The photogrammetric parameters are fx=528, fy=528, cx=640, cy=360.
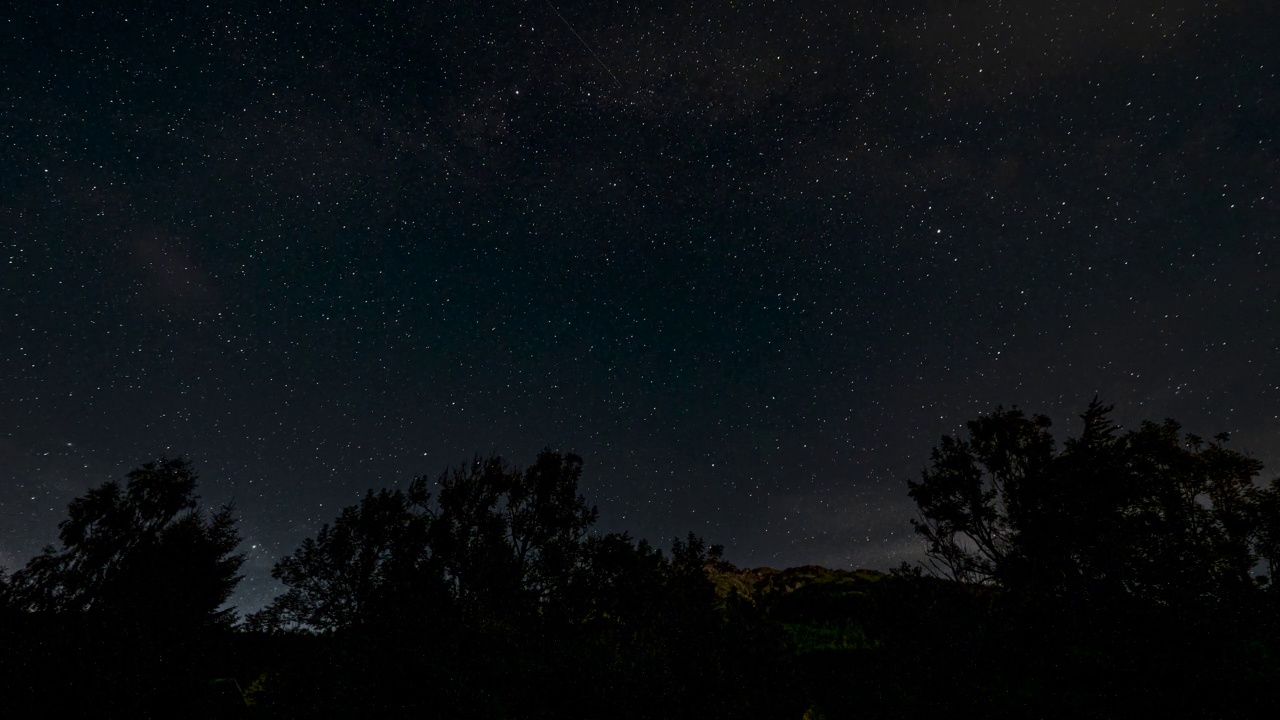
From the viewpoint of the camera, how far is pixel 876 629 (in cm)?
1120

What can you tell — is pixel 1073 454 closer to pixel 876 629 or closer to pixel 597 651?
pixel 876 629

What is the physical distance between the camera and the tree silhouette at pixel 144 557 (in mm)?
25781

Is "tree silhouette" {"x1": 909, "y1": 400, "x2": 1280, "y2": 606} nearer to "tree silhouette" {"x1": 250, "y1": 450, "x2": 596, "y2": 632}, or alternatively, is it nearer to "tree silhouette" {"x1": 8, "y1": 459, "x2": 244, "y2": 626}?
"tree silhouette" {"x1": 250, "y1": 450, "x2": 596, "y2": 632}

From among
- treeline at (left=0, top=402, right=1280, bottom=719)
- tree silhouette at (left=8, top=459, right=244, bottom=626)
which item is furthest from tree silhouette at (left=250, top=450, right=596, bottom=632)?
tree silhouette at (left=8, top=459, right=244, bottom=626)

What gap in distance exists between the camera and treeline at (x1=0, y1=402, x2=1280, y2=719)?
701cm

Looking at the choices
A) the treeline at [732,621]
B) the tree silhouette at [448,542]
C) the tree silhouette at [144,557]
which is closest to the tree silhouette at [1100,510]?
the treeline at [732,621]

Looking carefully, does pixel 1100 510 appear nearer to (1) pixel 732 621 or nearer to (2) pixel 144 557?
(1) pixel 732 621

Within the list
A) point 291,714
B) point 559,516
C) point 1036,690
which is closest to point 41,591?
point 559,516

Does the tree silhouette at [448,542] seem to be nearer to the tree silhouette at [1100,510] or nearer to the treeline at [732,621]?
the treeline at [732,621]

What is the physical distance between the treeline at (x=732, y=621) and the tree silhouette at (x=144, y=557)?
3.65 ft

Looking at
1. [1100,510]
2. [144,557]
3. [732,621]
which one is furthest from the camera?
[144,557]

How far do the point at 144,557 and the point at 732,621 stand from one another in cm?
3519

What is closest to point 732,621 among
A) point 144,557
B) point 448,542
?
point 448,542

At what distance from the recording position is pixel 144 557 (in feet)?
90.8
